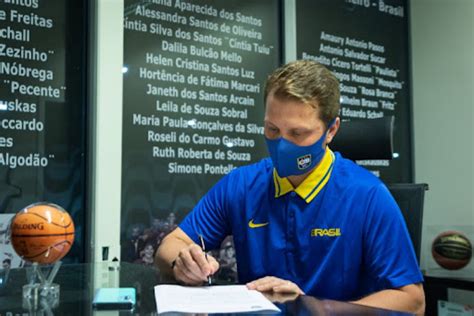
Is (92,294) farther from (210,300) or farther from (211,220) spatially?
(211,220)

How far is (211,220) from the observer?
175 centimetres

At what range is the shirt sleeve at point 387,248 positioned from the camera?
137 centimetres

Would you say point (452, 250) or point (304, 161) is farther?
point (452, 250)

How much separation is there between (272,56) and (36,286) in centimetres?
262

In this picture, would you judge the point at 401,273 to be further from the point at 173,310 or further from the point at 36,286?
the point at 36,286

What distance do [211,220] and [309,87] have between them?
1.93 feet

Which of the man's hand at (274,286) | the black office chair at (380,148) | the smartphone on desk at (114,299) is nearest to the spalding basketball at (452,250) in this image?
the black office chair at (380,148)

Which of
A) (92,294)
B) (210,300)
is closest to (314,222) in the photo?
(210,300)

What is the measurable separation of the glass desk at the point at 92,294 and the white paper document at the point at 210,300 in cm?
3

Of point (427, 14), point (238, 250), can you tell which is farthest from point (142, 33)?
point (427, 14)

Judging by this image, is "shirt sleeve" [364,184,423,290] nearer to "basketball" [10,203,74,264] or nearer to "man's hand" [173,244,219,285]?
"man's hand" [173,244,219,285]

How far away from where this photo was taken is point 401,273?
136 centimetres

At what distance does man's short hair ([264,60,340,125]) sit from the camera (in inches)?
58.7

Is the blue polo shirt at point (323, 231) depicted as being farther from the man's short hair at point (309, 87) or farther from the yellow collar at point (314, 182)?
the man's short hair at point (309, 87)
